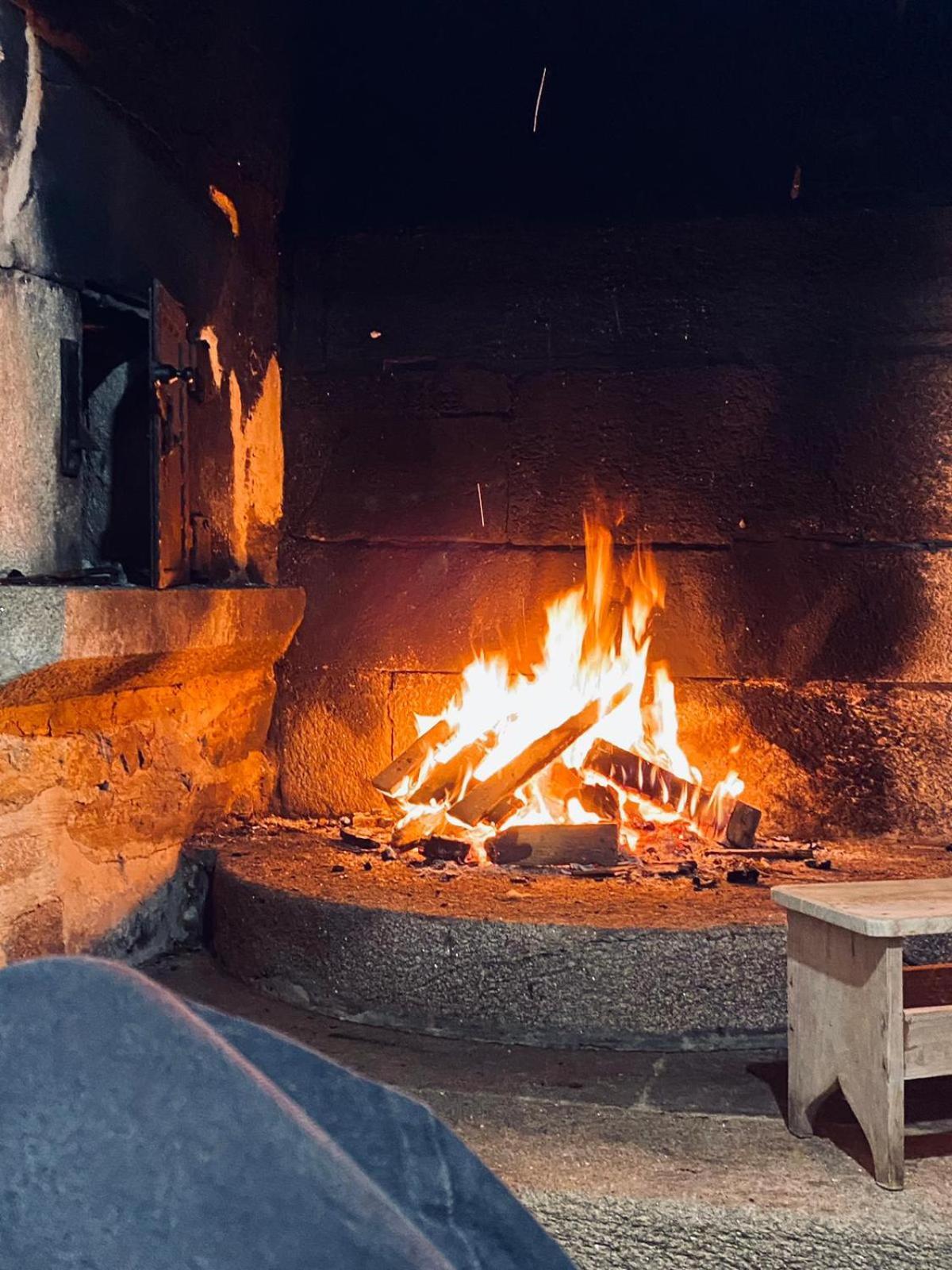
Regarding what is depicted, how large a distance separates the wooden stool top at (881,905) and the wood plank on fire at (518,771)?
1.18m

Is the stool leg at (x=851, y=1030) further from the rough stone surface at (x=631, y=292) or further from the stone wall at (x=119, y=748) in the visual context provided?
the rough stone surface at (x=631, y=292)

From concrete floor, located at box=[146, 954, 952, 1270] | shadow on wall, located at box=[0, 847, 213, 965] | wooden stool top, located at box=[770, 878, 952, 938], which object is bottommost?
concrete floor, located at box=[146, 954, 952, 1270]

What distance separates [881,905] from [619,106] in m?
2.81

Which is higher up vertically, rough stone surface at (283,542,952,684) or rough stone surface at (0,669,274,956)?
rough stone surface at (283,542,952,684)

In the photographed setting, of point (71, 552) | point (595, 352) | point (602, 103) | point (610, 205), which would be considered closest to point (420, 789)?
point (71, 552)

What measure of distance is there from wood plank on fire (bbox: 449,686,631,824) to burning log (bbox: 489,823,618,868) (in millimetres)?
129

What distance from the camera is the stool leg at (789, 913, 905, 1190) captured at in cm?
223

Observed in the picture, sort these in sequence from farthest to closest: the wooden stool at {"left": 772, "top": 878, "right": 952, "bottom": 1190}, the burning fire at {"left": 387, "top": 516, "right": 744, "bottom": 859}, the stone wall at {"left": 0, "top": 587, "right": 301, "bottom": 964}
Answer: the burning fire at {"left": 387, "top": 516, "right": 744, "bottom": 859} → the stone wall at {"left": 0, "top": 587, "right": 301, "bottom": 964} → the wooden stool at {"left": 772, "top": 878, "right": 952, "bottom": 1190}

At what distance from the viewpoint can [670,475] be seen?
4098mm

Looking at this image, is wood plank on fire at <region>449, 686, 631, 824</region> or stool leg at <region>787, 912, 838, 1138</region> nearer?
stool leg at <region>787, 912, 838, 1138</region>

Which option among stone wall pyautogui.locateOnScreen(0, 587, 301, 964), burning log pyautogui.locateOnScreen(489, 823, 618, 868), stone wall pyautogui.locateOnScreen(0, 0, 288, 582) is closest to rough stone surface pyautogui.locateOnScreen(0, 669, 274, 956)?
stone wall pyautogui.locateOnScreen(0, 587, 301, 964)

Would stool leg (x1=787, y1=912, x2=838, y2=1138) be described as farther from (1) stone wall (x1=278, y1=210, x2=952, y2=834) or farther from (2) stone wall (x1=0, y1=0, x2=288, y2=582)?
(2) stone wall (x1=0, y1=0, x2=288, y2=582)

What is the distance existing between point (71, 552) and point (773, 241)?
2.39 metres

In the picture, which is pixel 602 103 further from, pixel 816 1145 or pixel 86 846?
pixel 816 1145
